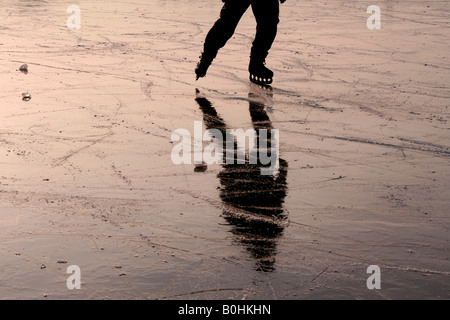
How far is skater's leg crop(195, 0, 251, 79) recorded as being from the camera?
30.8 feet

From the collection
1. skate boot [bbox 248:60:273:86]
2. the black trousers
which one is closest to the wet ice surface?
skate boot [bbox 248:60:273:86]

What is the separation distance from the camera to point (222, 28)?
9.54m

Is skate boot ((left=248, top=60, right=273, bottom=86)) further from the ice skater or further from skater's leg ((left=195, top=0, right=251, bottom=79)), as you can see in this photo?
skater's leg ((left=195, top=0, right=251, bottom=79))

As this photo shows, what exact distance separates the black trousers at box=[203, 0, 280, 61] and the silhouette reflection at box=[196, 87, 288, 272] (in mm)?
2244

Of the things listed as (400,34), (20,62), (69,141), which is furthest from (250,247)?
(400,34)

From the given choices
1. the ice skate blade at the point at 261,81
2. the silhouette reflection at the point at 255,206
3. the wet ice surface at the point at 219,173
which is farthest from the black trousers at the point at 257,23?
the silhouette reflection at the point at 255,206

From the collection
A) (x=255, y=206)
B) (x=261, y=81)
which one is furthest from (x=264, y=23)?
(x=255, y=206)

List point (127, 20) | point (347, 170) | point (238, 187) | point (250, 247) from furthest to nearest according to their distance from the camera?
point (127, 20) < point (347, 170) < point (238, 187) < point (250, 247)

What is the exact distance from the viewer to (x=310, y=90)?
9.32 m

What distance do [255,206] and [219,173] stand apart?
0.79 m

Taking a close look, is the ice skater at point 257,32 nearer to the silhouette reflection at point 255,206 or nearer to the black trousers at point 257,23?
the black trousers at point 257,23

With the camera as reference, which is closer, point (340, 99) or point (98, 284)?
point (98, 284)
